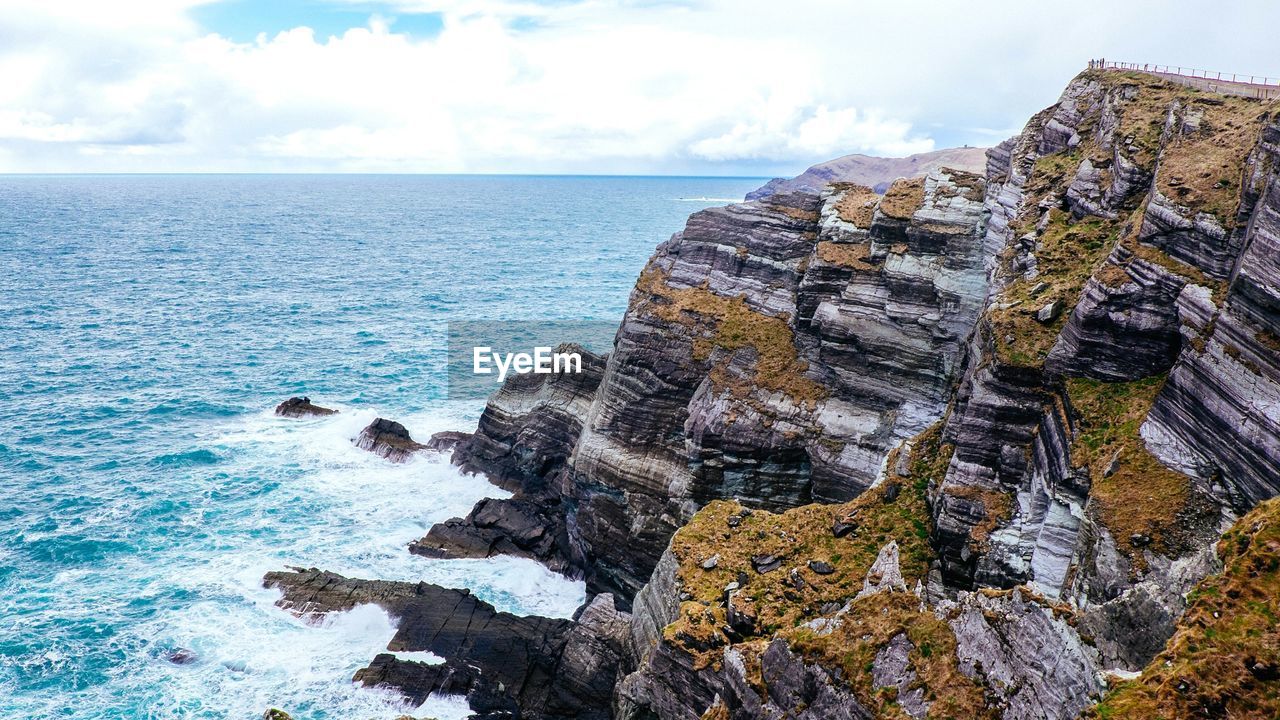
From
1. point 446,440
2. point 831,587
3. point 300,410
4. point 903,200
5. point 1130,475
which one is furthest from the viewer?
point 300,410

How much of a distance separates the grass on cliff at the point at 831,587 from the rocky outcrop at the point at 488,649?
321 inches

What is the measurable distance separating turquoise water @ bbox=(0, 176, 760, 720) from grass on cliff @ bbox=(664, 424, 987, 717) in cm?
1450

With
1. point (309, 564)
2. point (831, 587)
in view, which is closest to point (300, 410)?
point (309, 564)

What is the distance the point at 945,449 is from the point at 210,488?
4932cm

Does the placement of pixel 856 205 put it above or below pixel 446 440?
above

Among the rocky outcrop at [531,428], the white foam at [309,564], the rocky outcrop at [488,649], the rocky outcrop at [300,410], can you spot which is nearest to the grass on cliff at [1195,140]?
the rocky outcrop at [488,649]

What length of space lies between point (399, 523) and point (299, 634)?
11927 millimetres

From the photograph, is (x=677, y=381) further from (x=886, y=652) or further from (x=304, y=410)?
(x=304, y=410)

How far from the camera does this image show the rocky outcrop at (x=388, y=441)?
2457 inches

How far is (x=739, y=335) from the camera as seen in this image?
49.4 m

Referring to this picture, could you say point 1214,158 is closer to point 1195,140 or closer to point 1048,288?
point 1195,140

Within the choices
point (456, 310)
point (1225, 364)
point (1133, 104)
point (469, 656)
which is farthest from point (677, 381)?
point (456, 310)

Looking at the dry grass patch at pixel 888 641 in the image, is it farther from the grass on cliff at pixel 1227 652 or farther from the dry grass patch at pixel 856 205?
the dry grass patch at pixel 856 205

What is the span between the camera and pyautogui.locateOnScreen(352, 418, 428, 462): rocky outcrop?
2457 inches
